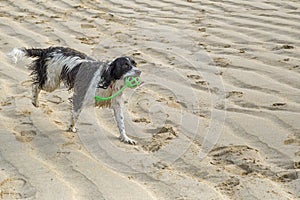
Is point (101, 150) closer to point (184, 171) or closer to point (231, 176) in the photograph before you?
point (184, 171)

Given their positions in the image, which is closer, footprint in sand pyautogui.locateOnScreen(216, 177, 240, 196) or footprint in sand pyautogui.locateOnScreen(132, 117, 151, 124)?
footprint in sand pyautogui.locateOnScreen(216, 177, 240, 196)

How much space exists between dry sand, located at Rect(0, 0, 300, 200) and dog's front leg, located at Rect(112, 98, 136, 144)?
0.10 meters

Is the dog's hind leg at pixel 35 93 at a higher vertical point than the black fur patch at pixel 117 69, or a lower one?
lower

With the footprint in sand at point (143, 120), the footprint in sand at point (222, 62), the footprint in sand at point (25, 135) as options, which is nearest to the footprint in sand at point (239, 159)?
the footprint in sand at point (143, 120)

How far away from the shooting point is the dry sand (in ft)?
13.5

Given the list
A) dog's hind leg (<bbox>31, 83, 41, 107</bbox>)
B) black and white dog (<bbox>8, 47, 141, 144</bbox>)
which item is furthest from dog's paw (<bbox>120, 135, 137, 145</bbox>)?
dog's hind leg (<bbox>31, 83, 41, 107</bbox>)

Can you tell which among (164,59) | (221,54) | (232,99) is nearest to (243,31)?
(221,54)

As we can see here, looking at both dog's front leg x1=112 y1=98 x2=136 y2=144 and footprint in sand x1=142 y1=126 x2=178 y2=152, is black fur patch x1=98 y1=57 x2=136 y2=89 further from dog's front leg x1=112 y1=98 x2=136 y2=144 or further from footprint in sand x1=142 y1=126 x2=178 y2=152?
footprint in sand x1=142 y1=126 x2=178 y2=152

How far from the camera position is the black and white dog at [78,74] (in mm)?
4973

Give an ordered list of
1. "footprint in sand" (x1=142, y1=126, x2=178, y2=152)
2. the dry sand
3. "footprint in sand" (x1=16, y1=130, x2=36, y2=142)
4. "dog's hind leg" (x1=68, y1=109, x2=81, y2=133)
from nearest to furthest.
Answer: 1. the dry sand
2. "footprint in sand" (x1=142, y1=126, x2=178, y2=152)
3. "footprint in sand" (x1=16, y1=130, x2=36, y2=142)
4. "dog's hind leg" (x1=68, y1=109, x2=81, y2=133)

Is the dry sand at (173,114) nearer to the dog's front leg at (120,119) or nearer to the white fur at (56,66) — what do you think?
the dog's front leg at (120,119)

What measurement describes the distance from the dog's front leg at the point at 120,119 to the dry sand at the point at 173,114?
97 millimetres

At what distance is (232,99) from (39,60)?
6.89 feet

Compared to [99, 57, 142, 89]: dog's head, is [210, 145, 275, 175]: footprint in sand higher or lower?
lower
